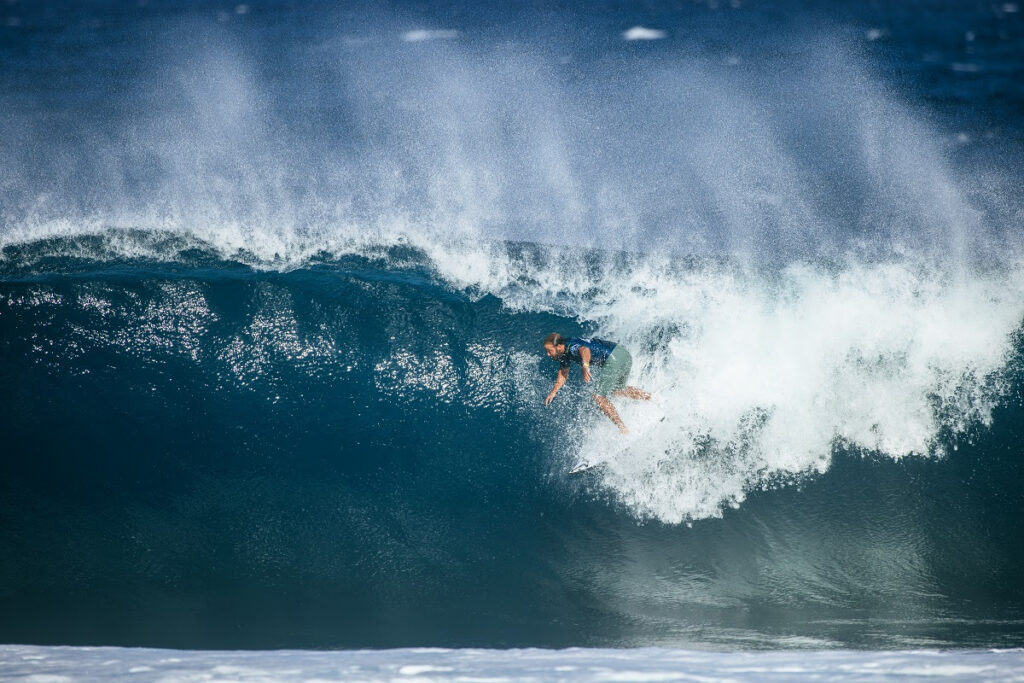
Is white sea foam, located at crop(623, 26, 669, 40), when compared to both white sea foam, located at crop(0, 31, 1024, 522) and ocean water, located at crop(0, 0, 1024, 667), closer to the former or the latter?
white sea foam, located at crop(0, 31, 1024, 522)

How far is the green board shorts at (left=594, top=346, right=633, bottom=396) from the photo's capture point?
545 centimetres

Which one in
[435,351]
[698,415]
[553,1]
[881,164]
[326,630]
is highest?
[553,1]

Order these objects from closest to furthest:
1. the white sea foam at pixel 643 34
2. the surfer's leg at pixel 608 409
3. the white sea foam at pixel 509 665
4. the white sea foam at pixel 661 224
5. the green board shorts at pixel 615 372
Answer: the white sea foam at pixel 509 665 < the green board shorts at pixel 615 372 < the surfer's leg at pixel 608 409 < the white sea foam at pixel 661 224 < the white sea foam at pixel 643 34

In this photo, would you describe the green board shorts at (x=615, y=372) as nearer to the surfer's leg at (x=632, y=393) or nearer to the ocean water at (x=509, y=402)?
the surfer's leg at (x=632, y=393)

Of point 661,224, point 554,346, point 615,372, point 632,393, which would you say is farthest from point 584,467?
point 661,224

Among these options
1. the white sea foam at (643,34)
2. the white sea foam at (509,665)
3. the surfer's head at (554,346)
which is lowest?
the white sea foam at (509,665)

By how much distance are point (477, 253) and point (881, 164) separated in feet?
20.5

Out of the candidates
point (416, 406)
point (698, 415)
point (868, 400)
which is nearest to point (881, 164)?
point (868, 400)

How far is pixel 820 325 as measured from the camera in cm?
655

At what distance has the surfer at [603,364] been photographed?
207 inches

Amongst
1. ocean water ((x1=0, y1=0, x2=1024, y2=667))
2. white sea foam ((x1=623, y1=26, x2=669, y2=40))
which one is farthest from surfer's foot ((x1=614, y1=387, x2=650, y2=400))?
white sea foam ((x1=623, y1=26, x2=669, y2=40))

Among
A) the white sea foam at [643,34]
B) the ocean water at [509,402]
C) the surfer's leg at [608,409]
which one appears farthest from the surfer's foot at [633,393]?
the white sea foam at [643,34]

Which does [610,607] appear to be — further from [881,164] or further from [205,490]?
[881,164]

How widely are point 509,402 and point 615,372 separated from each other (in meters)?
1.20
